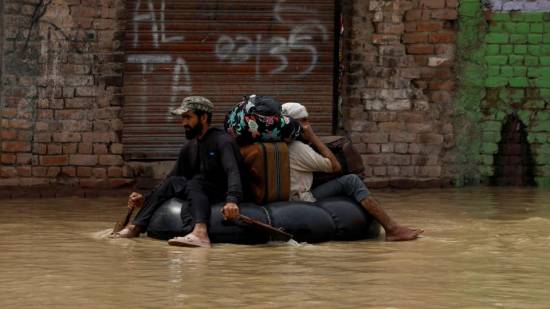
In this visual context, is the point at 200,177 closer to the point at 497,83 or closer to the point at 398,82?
the point at 398,82

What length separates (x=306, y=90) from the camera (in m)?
14.6

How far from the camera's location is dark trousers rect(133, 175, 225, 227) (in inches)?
374

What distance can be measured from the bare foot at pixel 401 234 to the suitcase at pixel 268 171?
2.80 ft

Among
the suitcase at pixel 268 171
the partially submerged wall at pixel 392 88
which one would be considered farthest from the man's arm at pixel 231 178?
the partially submerged wall at pixel 392 88

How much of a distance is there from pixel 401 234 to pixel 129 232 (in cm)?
210

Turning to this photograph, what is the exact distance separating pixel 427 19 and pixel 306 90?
64.1 inches

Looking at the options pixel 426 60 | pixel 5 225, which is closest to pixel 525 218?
pixel 426 60

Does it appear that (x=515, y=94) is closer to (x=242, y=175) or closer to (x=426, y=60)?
(x=426, y=60)

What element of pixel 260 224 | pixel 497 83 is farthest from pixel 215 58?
pixel 260 224

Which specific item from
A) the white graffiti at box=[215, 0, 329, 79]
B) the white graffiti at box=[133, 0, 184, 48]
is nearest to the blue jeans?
the white graffiti at box=[215, 0, 329, 79]

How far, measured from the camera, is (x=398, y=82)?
1475cm

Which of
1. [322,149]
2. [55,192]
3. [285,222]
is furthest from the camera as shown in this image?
[55,192]

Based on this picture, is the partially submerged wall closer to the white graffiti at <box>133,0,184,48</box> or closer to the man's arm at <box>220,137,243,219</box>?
the white graffiti at <box>133,0,184,48</box>

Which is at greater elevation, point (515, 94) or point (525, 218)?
point (515, 94)
